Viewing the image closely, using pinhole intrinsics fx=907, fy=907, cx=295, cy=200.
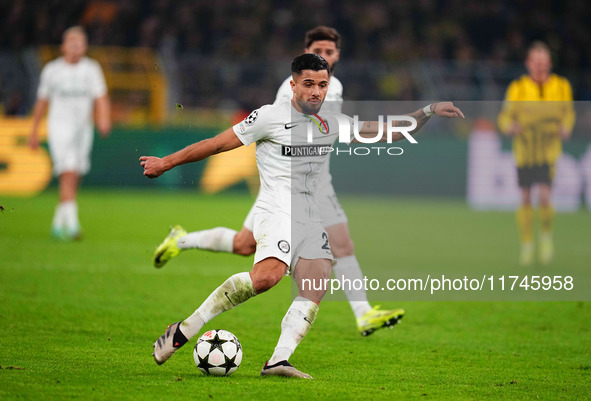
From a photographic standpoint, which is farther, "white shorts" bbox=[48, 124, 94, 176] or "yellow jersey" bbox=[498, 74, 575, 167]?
"white shorts" bbox=[48, 124, 94, 176]

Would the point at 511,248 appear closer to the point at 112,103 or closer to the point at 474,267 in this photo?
the point at 474,267

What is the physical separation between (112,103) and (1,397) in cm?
1523

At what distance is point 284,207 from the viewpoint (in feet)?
16.8

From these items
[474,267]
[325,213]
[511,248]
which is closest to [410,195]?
[511,248]

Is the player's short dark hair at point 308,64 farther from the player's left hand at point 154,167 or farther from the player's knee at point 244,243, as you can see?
the player's knee at point 244,243

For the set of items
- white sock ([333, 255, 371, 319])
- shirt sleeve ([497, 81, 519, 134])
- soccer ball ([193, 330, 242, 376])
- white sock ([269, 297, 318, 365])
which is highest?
shirt sleeve ([497, 81, 519, 134])

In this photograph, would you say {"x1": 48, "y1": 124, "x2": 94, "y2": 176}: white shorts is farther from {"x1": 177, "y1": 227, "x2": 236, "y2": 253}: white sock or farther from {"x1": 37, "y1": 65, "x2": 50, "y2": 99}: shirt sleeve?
{"x1": 177, "y1": 227, "x2": 236, "y2": 253}: white sock

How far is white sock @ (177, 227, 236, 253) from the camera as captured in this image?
22.0 feet

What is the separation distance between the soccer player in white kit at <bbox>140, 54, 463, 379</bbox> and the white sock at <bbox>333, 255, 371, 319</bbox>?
4.05ft

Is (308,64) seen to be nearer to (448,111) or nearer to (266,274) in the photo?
(448,111)

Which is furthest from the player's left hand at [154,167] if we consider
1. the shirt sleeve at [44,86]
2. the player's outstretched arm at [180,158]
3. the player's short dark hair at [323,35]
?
the shirt sleeve at [44,86]

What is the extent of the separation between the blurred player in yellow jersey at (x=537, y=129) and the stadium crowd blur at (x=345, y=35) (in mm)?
7792

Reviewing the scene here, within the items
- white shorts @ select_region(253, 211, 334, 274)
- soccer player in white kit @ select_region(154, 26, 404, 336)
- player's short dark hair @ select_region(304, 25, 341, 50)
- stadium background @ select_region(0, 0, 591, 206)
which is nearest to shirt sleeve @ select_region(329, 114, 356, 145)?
white shorts @ select_region(253, 211, 334, 274)

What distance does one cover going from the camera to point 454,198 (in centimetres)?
1816
